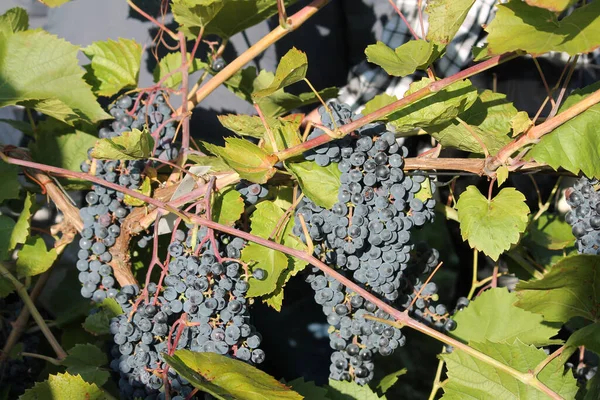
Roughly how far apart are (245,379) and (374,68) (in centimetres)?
105

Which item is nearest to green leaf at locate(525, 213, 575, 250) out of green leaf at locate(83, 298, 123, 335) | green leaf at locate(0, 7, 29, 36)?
green leaf at locate(83, 298, 123, 335)

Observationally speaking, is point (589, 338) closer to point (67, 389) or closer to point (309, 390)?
point (309, 390)

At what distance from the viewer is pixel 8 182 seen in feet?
3.62

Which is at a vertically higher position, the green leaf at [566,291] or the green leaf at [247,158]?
the green leaf at [247,158]

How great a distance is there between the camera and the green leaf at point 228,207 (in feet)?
3.14

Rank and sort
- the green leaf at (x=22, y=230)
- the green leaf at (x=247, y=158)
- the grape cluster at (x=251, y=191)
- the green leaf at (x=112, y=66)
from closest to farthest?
1. the green leaf at (x=247, y=158)
2. the grape cluster at (x=251, y=191)
3. the green leaf at (x=22, y=230)
4. the green leaf at (x=112, y=66)

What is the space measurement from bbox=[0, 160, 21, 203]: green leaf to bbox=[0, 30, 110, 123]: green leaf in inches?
4.7

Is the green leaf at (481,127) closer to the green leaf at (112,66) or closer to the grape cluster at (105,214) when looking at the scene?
the grape cluster at (105,214)

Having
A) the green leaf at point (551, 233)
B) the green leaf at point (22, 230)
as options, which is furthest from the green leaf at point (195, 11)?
the green leaf at point (551, 233)

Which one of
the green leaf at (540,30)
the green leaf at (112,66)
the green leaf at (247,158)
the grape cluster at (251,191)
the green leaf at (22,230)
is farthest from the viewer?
the green leaf at (112,66)

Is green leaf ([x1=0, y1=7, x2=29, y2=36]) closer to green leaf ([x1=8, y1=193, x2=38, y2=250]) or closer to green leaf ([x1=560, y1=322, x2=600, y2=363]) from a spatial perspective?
green leaf ([x1=8, y1=193, x2=38, y2=250])

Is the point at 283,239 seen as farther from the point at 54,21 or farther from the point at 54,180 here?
the point at 54,21

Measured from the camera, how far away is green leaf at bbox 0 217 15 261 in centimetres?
109

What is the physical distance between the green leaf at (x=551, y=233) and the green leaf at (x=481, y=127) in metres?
0.37
